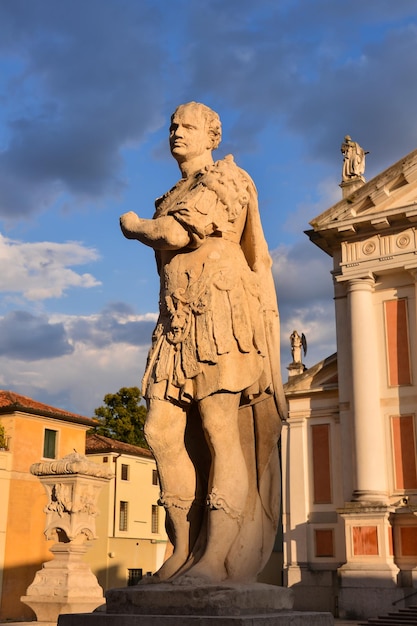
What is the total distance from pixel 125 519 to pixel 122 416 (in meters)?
12.0

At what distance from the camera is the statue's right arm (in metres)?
5.22

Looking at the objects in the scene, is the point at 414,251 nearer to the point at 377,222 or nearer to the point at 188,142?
the point at 377,222

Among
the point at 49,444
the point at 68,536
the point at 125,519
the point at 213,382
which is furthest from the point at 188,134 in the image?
the point at 125,519

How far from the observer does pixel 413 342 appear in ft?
71.2

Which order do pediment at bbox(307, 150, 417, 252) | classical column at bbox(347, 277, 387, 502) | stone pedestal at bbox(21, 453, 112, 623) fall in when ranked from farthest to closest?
pediment at bbox(307, 150, 417, 252) → classical column at bbox(347, 277, 387, 502) → stone pedestal at bbox(21, 453, 112, 623)

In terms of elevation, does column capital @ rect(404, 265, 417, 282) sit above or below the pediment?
below

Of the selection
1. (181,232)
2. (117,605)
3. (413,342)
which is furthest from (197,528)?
(413,342)

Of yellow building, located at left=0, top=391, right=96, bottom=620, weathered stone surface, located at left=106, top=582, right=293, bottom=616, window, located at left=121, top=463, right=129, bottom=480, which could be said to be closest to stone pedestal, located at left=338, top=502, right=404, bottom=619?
yellow building, located at left=0, top=391, right=96, bottom=620

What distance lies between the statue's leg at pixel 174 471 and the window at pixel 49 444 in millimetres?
30683

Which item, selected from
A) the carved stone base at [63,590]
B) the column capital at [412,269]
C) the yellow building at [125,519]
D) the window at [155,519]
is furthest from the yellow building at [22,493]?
the column capital at [412,269]

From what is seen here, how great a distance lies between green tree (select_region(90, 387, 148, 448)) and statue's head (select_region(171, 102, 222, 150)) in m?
44.1

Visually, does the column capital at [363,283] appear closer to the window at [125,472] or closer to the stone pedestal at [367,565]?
the stone pedestal at [367,565]

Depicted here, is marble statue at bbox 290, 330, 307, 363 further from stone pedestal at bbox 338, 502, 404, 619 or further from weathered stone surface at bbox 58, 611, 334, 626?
weathered stone surface at bbox 58, 611, 334, 626

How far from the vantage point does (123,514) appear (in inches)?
1535
